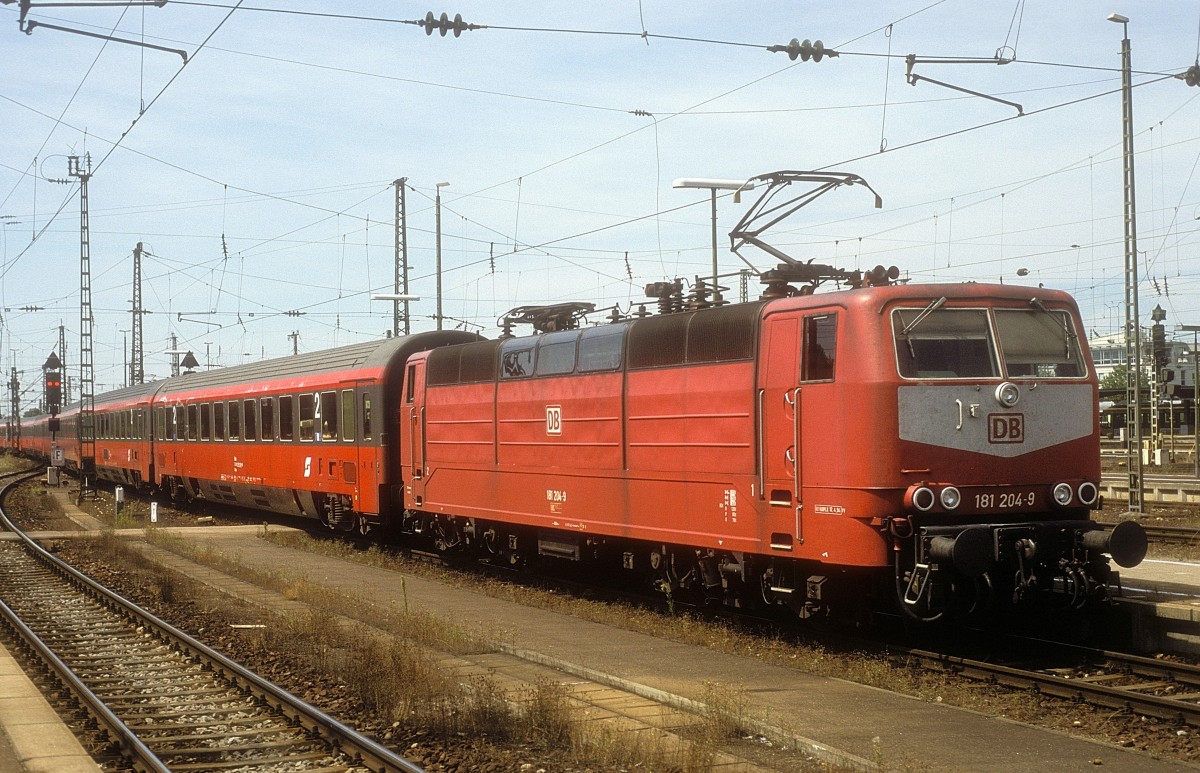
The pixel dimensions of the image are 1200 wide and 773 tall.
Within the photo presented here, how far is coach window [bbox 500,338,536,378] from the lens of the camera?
705 inches

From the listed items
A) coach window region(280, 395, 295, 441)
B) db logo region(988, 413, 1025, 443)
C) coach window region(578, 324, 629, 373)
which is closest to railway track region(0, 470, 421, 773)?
coach window region(578, 324, 629, 373)

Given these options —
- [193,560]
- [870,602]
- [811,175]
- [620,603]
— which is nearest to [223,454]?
[193,560]

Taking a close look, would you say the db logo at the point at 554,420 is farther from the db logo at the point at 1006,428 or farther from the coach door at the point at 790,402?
the db logo at the point at 1006,428

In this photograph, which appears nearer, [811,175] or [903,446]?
[903,446]

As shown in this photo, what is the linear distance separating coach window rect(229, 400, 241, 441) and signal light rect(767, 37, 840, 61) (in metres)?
19.5

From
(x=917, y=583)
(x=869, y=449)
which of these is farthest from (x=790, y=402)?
(x=917, y=583)

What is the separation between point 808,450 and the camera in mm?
12094

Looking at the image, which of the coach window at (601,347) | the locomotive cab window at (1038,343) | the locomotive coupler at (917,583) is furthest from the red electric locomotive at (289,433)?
the locomotive coupler at (917,583)

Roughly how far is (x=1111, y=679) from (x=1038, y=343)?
3293mm

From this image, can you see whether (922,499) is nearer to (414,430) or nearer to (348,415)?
(414,430)

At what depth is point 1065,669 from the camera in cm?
1132

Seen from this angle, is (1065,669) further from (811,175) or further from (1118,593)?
(811,175)

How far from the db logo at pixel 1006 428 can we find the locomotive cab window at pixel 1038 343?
436 millimetres

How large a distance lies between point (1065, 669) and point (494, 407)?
9.71 meters
